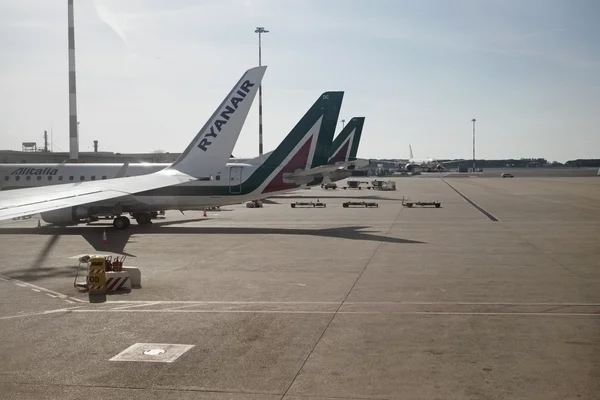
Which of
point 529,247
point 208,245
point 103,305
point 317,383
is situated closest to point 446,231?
point 529,247

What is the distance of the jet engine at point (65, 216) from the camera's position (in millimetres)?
39156

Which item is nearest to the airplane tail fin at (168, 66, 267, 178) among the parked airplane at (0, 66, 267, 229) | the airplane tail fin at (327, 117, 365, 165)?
the parked airplane at (0, 66, 267, 229)

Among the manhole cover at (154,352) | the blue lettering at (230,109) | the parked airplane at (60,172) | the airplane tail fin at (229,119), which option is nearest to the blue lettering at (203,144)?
the airplane tail fin at (229,119)

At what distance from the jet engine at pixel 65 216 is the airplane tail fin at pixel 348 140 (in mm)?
44839

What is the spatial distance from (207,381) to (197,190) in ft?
109

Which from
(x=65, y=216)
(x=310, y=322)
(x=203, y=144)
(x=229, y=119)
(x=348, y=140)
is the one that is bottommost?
(x=310, y=322)

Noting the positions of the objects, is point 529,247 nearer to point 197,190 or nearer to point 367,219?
point 367,219

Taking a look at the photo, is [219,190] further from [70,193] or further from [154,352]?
[154,352]

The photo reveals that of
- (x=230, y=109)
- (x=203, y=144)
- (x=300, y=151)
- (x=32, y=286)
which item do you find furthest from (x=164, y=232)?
(x=32, y=286)

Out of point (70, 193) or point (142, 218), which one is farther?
point (142, 218)

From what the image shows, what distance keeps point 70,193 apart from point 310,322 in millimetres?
15111

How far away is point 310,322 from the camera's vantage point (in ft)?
54.6

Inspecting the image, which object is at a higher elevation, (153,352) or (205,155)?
(205,155)

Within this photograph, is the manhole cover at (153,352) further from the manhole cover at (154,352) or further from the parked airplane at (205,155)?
the parked airplane at (205,155)
